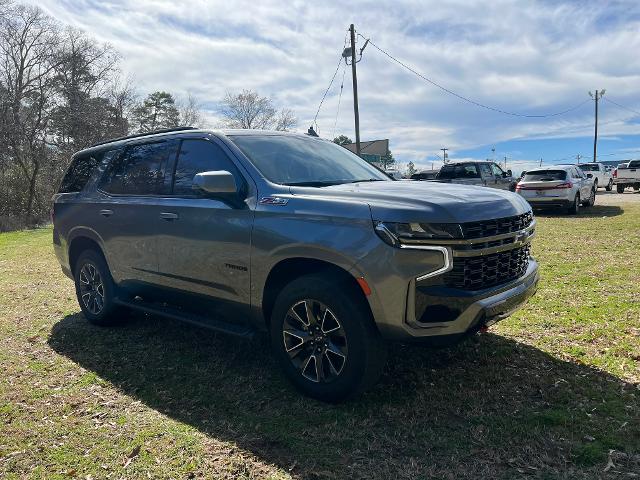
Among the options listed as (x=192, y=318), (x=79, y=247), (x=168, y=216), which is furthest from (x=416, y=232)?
(x=79, y=247)

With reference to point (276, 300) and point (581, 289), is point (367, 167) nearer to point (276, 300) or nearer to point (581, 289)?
point (276, 300)

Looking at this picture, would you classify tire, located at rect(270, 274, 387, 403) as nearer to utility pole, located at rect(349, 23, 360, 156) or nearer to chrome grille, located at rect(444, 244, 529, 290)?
chrome grille, located at rect(444, 244, 529, 290)

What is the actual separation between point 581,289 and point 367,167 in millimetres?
3224

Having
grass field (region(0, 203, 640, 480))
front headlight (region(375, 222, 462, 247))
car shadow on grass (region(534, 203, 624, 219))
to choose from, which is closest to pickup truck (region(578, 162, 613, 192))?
car shadow on grass (region(534, 203, 624, 219))

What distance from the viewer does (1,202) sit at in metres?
26.2

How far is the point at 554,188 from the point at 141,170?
45.0ft

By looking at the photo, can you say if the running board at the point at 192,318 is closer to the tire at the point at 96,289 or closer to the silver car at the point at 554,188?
the tire at the point at 96,289

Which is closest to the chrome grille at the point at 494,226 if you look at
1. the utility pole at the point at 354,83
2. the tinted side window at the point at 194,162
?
the tinted side window at the point at 194,162

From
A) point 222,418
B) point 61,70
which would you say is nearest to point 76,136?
point 61,70

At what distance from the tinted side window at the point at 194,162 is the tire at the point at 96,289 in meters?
1.51

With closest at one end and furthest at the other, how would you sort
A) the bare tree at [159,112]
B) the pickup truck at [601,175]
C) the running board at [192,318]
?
1. the running board at [192,318]
2. the pickup truck at [601,175]
3. the bare tree at [159,112]

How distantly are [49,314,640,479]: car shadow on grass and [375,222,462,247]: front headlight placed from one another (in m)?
1.20

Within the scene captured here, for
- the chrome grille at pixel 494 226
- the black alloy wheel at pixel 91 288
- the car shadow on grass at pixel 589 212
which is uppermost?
the chrome grille at pixel 494 226

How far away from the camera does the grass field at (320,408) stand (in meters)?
2.84
